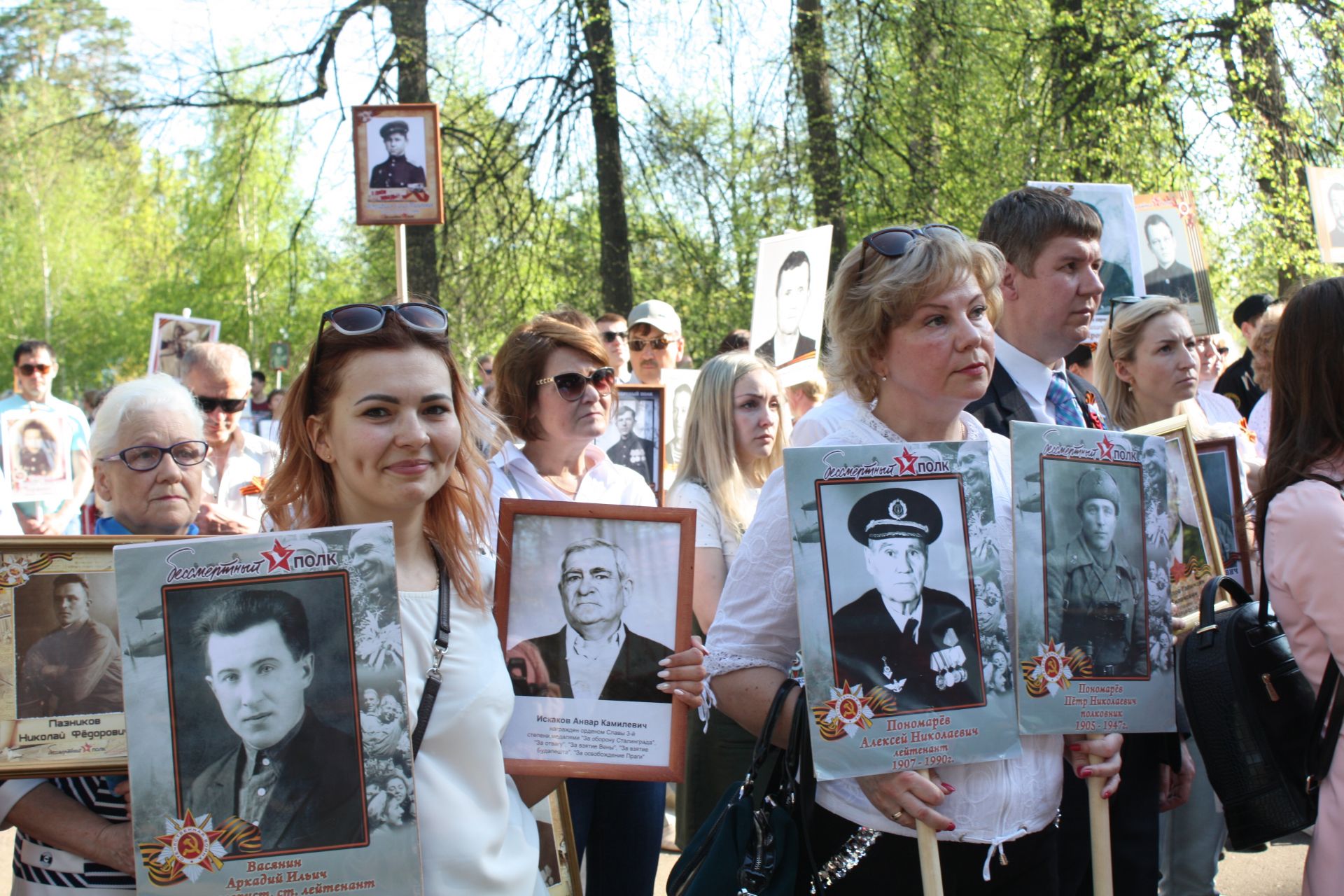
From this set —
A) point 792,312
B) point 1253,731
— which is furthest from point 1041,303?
point 792,312

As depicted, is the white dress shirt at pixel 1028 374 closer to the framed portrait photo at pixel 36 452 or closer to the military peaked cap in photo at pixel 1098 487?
the military peaked cap in photo at pixel 1098 487

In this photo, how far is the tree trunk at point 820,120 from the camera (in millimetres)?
11508

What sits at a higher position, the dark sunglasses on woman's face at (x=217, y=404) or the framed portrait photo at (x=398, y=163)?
the framed portrait photo at (x=398, y=163)

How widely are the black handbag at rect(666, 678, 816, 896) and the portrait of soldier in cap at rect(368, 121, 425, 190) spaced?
521cm

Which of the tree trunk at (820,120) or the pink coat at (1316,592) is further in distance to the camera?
the tree trunk at (820,120)

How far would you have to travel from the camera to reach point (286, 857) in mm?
1814

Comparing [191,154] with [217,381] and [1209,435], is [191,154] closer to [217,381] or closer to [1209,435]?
[217,381]

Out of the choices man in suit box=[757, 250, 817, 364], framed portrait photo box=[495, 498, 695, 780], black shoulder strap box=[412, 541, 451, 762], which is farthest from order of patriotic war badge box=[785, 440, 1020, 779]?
man in suit box=[757, 250, 817, 364]

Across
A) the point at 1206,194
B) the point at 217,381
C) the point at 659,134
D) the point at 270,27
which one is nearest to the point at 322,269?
the point at 270,27

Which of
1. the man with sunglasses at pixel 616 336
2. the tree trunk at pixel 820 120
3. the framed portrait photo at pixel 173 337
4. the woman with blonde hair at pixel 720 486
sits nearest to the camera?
the woman with blonde hair at pixel 720 486

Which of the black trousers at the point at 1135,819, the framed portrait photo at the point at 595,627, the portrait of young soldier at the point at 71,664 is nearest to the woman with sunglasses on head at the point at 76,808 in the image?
the portrait of young soldier at the point at 71,664

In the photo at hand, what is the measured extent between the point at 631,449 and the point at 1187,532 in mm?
2619

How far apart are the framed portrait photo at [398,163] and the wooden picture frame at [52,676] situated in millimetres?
4844

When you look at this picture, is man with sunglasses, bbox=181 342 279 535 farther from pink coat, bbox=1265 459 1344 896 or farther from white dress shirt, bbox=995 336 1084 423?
pink coat, bbox=1265 459 1344 896
